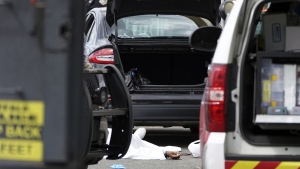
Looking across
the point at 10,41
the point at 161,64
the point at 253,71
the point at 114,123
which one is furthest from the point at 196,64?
the point at 10,41

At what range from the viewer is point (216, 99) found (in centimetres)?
514

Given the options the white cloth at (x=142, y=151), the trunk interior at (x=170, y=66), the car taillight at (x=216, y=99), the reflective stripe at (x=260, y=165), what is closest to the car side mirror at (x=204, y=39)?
the car taillight at (x=216, y=99)

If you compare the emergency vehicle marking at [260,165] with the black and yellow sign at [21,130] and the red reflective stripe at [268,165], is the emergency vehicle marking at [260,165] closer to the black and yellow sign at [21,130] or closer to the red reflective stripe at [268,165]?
the red reflective stripe at [268,165]

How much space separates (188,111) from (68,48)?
19.2 feet

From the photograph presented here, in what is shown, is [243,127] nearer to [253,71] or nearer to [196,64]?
[253,71]

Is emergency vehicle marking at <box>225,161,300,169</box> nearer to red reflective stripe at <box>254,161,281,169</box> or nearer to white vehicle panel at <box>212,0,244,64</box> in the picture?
red reflective stripe at <box>254,161,281,169</box>

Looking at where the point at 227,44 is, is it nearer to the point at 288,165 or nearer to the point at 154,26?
the point at 288,165

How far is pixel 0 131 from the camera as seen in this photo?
349 centimetres

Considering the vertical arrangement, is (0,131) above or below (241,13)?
below

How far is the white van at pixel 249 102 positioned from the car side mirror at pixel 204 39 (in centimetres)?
56

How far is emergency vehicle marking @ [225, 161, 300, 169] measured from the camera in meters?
5.00

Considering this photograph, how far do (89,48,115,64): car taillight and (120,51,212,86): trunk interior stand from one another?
648mm

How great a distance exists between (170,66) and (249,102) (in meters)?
4.88

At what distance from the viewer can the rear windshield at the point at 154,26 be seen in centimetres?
978
